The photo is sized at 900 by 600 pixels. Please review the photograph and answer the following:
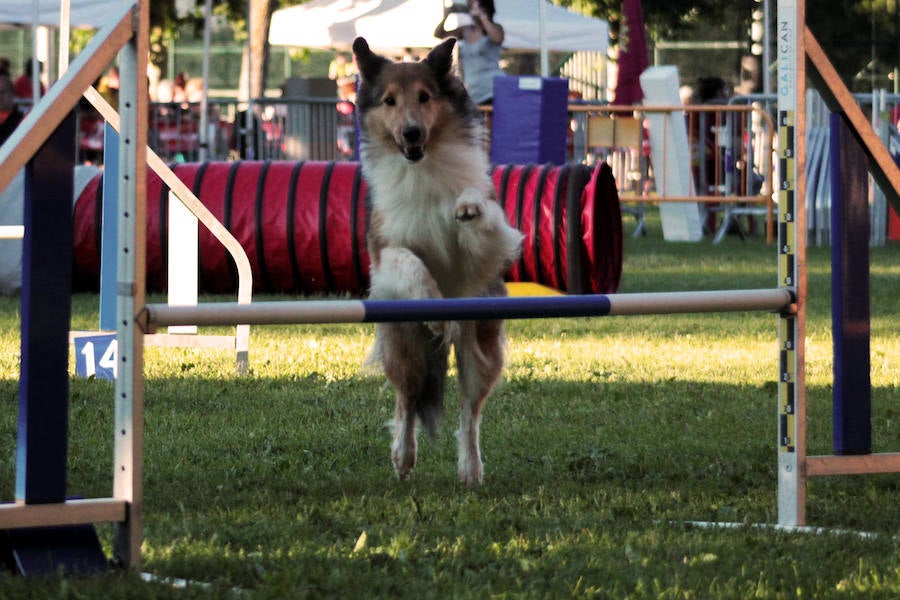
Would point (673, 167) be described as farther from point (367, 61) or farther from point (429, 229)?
point (429, 229)

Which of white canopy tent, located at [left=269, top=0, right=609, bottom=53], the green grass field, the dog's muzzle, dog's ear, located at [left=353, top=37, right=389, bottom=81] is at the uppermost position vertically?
white canopy tent, located at [left=269, top=0, right=609, bottom=53]

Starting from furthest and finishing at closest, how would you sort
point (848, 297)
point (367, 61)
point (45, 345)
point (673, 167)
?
point (673, 167) < point (367, 61) < point (848, 297) < point (45, 345)

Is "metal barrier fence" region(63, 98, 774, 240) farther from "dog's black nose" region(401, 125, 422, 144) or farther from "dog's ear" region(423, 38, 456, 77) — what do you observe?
"dog's black nose" region(401, 125, 422, 144)

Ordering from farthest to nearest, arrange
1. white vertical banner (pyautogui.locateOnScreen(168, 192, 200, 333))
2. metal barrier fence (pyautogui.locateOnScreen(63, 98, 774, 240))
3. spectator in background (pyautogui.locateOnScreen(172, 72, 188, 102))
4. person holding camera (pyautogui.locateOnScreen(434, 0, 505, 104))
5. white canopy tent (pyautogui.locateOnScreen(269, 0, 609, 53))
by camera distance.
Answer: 1. spectator in background (pyautogui.locateOnScreen(172, 72, 188, 102))
2. white canopy tent (pyautogui.locateOnScreen(269, 0, 609, 53))
3. metal barrier fence (pyautogui.locateOnScreen(63, 98, 774, 240))
4. person holding camera (pyautogui.locateOnScreen(434, 0, 505, 104))
5. white vertical banner (pyautogui.locateOnScreen(168, 192, 200, 333))

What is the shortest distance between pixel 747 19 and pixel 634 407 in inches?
1013

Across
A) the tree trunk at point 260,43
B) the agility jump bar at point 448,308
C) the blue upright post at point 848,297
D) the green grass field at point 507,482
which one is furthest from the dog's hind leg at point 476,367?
the tree trunk at point 260,43

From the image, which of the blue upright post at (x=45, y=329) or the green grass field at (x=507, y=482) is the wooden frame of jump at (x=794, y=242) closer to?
the green grass field at (x=507, y=482)

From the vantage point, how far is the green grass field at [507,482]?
361cm

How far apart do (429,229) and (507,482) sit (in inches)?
40.2

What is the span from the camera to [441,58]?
219 inches

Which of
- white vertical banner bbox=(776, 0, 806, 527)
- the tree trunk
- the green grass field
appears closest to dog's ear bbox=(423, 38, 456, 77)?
the green grass field

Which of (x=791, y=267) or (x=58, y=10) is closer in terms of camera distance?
(x=791, y=267)

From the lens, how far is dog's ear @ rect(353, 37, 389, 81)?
5496 mm

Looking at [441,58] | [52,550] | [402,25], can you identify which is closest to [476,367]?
[441,58]
